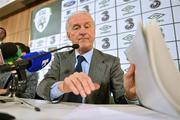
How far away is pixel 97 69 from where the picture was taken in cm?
89

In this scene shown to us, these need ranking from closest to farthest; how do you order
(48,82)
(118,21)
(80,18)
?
(48,82)
(80,18)
(118,21)

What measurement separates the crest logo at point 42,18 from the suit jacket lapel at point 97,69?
5.06 feet

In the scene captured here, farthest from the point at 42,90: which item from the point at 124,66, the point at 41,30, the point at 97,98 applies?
the point at 41,30

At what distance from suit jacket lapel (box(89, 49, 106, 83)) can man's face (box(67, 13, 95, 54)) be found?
8cm

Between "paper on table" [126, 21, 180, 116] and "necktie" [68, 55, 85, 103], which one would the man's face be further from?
"paper on table" [126, 21, 180, 116]

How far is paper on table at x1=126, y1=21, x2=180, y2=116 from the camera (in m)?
0.29

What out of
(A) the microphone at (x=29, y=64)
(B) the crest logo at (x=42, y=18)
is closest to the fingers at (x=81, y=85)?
(A) the microphone at (x=29, y=64)

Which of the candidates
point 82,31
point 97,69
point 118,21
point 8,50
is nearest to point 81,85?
point 8,50

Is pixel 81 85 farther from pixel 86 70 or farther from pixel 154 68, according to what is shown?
pixel 86 70

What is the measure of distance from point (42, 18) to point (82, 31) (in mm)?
1559

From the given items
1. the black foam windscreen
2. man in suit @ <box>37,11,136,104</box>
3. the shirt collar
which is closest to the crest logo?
man in suit @ <box>37,11,136,104</box>

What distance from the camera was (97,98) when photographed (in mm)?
830

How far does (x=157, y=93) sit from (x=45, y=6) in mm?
2313

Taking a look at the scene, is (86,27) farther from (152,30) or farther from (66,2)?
(66,2)
